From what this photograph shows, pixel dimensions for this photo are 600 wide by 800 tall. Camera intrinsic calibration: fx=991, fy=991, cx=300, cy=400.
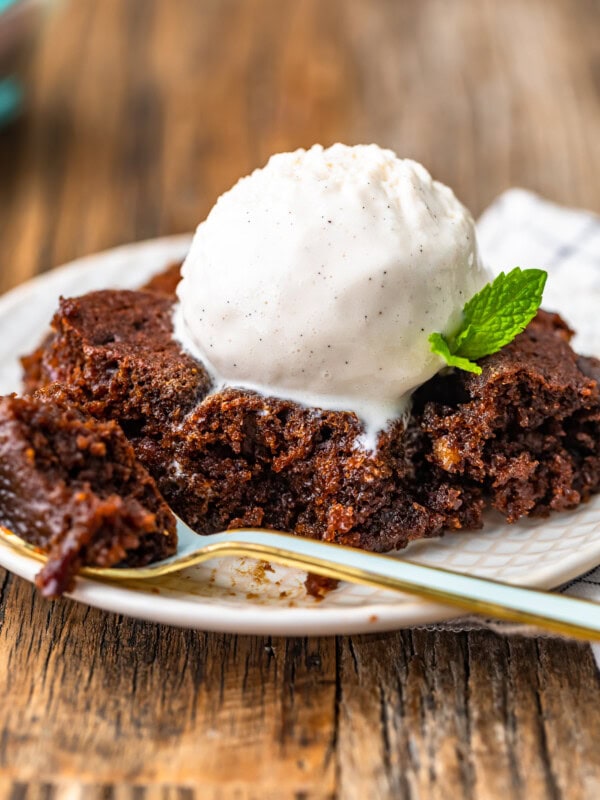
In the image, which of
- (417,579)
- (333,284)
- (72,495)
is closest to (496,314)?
(333,284)

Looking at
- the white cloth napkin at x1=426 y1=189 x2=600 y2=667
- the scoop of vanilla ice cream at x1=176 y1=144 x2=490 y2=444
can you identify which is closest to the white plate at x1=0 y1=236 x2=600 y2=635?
the scoop of vanilla ice cream at x1=176 y1=144 x2=490 y2=444

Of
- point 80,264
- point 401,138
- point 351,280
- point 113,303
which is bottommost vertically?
point 401,138

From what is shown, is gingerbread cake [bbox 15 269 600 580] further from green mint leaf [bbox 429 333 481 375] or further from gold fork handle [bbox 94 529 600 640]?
gold fork handle [bbox 94 529 600 640]

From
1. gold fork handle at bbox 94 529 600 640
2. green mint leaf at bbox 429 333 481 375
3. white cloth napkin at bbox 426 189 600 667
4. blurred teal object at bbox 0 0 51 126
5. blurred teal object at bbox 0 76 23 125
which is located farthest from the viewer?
blurred teal object at bbox 0 76 23 125

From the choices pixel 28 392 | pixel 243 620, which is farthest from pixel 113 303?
pixel 243 620

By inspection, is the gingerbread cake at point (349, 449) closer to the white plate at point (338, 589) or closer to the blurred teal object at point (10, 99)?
→ the white plate at point (338, 589)

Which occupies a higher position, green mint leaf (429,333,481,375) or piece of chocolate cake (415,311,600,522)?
green mint leaf (429,333,481,375)

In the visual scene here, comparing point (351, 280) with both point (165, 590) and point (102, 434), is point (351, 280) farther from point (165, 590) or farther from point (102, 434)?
point (165, 590)

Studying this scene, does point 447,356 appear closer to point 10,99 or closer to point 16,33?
point 16,33
